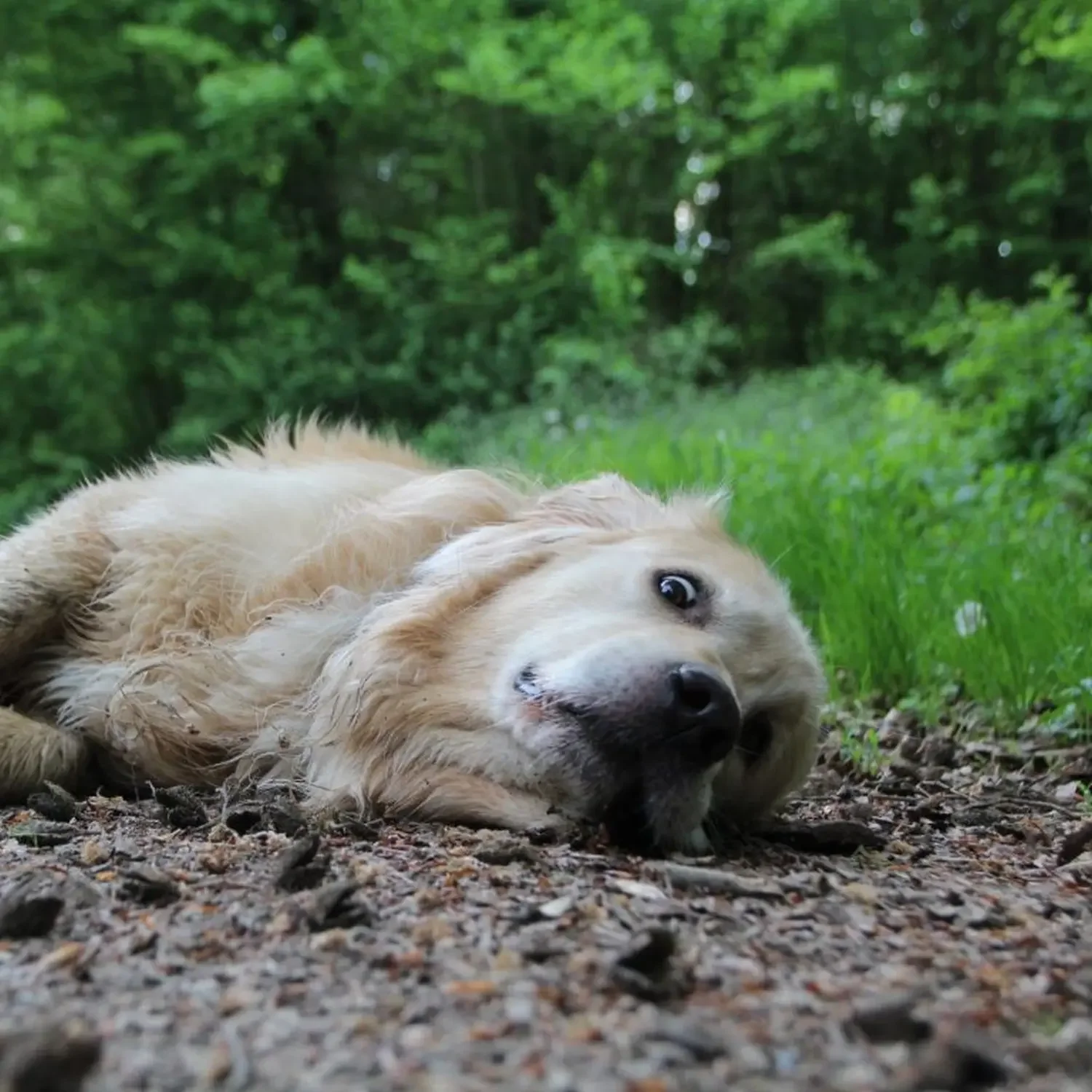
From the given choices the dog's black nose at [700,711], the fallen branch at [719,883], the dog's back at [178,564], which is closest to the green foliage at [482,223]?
the dog's back at [178,564]

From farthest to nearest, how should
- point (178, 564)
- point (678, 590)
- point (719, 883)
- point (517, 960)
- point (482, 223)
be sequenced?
point (482, 223) → point (178, 564) → point (678, 590) → point (719, 883) → point (517, 960)

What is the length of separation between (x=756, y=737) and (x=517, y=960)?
139 centimetres

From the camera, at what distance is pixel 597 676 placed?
245cm

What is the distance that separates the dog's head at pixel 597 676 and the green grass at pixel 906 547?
3.06ft

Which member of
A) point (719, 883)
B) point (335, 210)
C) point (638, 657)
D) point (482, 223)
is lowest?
point (719, 883)

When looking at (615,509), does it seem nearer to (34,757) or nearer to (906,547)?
(34,757)

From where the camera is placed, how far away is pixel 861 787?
3.36 metres

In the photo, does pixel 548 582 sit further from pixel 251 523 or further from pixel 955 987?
pixel 955 987

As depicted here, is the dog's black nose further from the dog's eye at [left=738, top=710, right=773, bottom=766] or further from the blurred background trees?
the blurred background trees

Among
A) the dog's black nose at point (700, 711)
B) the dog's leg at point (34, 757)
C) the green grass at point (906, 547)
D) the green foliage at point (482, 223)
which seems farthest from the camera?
the green foliage at point (482, 223)

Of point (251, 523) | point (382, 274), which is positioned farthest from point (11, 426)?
point (251, 523)

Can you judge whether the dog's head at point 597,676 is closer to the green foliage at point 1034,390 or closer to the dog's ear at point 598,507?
the dog's ear at point 598,507

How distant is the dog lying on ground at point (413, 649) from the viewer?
2.46m

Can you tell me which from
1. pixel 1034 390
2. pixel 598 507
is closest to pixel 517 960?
→ pixel 598 507
